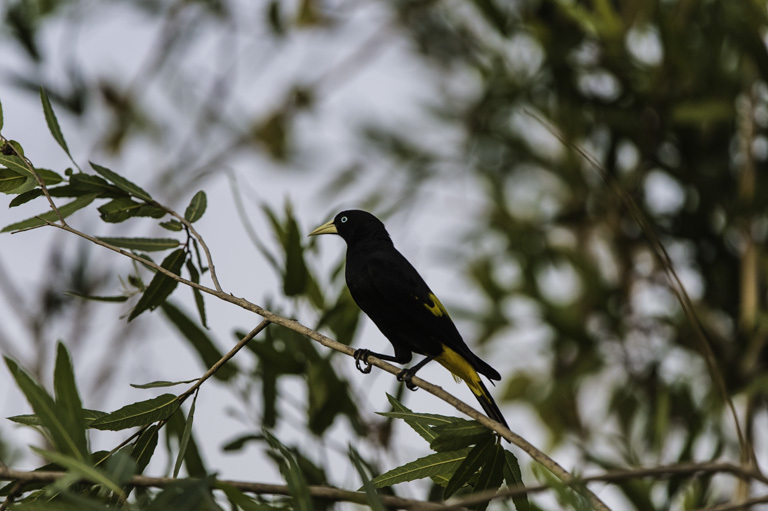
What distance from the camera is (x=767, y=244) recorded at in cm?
333

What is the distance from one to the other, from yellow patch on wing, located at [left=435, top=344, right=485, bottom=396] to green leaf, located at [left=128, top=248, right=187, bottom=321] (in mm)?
746

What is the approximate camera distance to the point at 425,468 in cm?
158

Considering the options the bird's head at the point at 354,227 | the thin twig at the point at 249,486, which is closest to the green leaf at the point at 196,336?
the bird's head at the point at 354,227

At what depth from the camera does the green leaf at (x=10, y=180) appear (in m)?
1.59

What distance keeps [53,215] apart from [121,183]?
0.18 metres

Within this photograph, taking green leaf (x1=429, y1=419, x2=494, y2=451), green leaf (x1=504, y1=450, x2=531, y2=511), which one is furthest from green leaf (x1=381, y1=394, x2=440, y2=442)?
green leaf (x1=504, y1=450, x2=531, y2=511)

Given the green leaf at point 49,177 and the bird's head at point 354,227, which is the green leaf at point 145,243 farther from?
the bird's head at point 354,227

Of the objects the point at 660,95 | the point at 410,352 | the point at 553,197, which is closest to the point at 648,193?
the point at 660,95

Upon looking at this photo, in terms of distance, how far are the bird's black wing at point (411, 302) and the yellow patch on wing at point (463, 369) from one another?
0.17 feet

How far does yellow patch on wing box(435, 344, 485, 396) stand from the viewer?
2.15 meters

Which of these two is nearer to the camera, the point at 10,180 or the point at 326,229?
the point at 10,180

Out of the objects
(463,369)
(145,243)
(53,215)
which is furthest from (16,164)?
(463,369)

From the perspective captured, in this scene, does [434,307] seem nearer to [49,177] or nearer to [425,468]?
[425,468]

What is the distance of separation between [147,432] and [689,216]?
8.56ft
